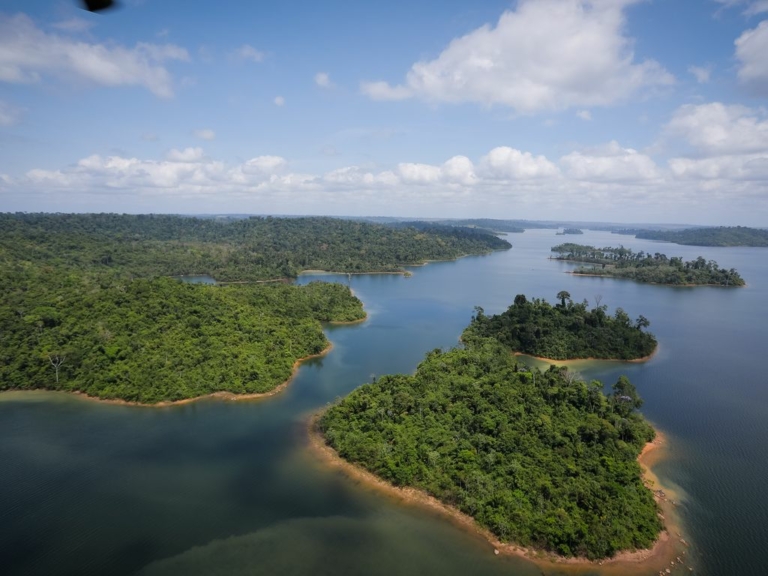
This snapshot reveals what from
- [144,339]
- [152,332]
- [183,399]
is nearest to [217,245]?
[152,332]

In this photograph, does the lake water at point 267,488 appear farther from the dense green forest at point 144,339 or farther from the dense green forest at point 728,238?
the dense green forest at point 728,238

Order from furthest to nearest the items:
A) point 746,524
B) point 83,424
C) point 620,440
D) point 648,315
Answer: point 648,315
point 83,424
point 620,440
point 746,524

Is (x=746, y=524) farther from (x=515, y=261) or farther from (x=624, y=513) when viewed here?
(x=515, y=261)

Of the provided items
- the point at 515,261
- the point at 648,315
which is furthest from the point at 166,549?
the point at 515,261

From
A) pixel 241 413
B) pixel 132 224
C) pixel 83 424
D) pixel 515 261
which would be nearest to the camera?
pixel 83 424

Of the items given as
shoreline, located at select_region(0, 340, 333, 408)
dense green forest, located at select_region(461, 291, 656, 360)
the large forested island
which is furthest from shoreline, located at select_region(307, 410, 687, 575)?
dense green forest, located at select_region(461, 291, 656, 360)

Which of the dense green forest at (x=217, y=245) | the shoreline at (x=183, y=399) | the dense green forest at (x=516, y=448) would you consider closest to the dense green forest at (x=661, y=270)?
the dense green forest at (x=217, y=245)
